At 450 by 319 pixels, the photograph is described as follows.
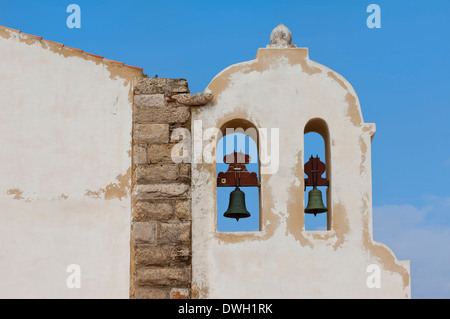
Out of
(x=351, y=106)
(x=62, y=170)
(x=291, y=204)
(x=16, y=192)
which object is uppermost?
(x=351, y=106)

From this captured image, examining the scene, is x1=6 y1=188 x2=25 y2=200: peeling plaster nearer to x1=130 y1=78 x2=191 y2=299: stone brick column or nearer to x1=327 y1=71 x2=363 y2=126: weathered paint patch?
x1=130 y1=78 x2=191 y2=299: stone brick column

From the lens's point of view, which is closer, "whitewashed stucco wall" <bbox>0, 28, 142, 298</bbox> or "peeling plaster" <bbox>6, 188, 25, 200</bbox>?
"whitewashed stucco wall" <bbox>0, 28, 142, 298</bbox>

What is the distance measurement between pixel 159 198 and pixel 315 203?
1.92m

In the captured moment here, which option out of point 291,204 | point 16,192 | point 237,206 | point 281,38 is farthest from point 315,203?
point 16,192

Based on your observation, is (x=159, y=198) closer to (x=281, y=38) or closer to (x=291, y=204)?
(x=291, y=204)

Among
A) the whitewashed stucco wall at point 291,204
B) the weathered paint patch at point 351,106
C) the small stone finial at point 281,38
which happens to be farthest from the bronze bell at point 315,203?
the small stone finial at point 281,38

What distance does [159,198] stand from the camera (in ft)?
36.4

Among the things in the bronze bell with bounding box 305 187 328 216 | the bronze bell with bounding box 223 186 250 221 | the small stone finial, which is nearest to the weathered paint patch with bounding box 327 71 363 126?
the small stone finial

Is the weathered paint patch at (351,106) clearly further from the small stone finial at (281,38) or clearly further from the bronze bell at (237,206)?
the bronze bell at (237,206)

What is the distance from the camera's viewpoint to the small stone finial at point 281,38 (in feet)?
38.4

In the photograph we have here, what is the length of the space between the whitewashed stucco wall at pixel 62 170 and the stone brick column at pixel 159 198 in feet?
0.45

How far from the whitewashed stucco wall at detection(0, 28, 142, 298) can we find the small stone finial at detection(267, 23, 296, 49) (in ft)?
5.93

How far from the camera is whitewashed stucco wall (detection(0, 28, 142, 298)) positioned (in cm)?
1091
